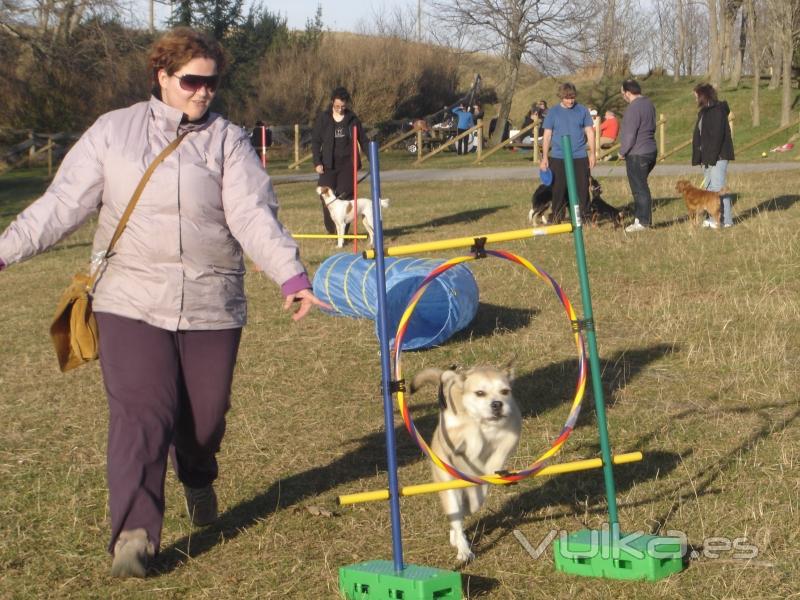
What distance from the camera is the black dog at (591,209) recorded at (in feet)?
51.9

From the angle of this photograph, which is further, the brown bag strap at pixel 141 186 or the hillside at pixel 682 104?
the hillside at pixel 682 104

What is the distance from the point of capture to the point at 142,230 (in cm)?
437

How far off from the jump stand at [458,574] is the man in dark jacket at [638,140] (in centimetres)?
1055

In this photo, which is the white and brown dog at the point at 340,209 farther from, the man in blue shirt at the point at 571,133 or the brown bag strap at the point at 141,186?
the brown bag strap at the point at 141,186

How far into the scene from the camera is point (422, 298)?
30.3 feet

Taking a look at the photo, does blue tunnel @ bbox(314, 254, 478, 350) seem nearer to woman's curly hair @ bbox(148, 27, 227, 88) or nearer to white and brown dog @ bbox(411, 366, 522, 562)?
white and brown dog @ bbox(411, 366, 522, 562)

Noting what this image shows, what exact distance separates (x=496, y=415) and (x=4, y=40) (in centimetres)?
3234

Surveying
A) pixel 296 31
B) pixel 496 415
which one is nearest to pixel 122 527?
pixel 496 415

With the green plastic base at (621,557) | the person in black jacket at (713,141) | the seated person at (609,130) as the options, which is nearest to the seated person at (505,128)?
the seated person at (609,130)

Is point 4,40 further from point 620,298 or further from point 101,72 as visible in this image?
point 620,298

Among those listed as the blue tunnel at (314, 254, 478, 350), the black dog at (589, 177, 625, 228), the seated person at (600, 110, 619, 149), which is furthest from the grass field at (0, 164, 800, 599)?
the seated person at (600, 110, 619, 149)

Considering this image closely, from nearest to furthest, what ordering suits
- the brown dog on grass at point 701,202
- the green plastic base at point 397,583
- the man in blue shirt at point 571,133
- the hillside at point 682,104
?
the green plastic base at point 397,583 → the man in blue shirt at point 571,133 → the brown dog on grass at point 701,202 → the hillside at point 682,104

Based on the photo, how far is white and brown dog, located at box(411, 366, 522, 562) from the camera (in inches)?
191

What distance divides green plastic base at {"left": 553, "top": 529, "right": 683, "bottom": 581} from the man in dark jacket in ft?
35.9
